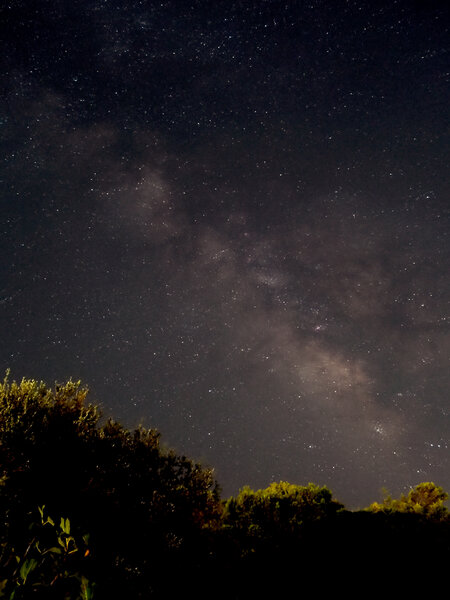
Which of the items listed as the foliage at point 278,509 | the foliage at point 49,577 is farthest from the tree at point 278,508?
the foliage at point 49,577

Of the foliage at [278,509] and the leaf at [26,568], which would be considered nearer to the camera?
the leaf at [26,568]

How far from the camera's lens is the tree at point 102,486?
1224 centimetres

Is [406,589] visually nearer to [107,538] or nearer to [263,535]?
[263,535]

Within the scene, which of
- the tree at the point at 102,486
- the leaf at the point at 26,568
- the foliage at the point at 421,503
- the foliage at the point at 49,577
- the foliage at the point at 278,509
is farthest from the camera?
the foliage at the point at 421,503

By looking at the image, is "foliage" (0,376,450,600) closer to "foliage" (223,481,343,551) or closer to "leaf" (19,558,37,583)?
"foliage" (223,481,343,551)

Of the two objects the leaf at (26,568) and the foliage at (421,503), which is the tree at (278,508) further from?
the leaf at (26,568)

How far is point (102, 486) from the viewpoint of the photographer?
44.7 ft

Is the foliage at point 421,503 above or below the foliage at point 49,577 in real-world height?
above

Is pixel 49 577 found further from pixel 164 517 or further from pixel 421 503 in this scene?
pixel 421 503

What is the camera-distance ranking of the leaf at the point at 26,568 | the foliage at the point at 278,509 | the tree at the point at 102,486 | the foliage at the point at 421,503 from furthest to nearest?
the foliage at the point at 421,503 → the foliage at the point at 278,509 → the tree at the point at 102,486 → the leaf at the point at 26,568

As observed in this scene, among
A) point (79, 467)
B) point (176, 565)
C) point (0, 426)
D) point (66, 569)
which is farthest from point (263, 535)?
point (66, 569)

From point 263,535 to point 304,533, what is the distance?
1.90m

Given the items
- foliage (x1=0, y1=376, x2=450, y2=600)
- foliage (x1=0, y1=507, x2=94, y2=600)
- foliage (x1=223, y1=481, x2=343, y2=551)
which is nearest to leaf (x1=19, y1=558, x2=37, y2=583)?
foliage (x1=0, y1=507, x2=94, y2=600)

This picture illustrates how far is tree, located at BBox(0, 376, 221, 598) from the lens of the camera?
40.2 feet
